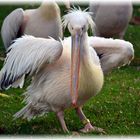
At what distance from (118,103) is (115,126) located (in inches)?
Result: 43.4

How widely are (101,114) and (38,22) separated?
2.28 meters

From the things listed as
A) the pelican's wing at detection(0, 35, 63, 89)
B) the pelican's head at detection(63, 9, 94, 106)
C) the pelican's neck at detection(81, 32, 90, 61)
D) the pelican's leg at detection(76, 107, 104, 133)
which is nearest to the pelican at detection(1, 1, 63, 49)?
the pelican's leg at detection(76, 107, 104, 133)

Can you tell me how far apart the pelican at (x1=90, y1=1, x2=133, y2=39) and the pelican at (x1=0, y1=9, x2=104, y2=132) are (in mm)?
4170

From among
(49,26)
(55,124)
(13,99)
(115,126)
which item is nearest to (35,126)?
(55,124)

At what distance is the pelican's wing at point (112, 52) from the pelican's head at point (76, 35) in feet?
2.20

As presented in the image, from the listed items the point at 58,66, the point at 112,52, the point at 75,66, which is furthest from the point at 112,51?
the point at 75,66

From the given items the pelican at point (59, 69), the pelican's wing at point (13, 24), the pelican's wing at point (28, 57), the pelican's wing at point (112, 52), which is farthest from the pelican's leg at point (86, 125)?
the pelican's wing at point (13, 24)

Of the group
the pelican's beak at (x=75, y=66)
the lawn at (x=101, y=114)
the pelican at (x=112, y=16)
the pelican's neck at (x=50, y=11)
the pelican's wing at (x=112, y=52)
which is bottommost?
the pelican at (x=112, y=16)

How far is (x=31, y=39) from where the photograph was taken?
20.9 feet

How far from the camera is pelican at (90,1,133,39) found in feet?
34.7

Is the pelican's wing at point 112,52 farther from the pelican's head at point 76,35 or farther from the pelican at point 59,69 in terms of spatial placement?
the pelican's head at point 76,35

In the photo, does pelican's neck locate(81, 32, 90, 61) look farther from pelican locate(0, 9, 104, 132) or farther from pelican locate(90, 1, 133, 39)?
pelican locate(90, 1, 133, 39)

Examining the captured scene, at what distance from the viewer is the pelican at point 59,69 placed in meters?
6.00

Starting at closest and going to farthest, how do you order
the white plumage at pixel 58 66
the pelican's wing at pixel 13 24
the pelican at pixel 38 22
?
the white plumage at pixel 58 66 < the pelican at pixel 38 22 < the pelican's wing at pixel 13 24
